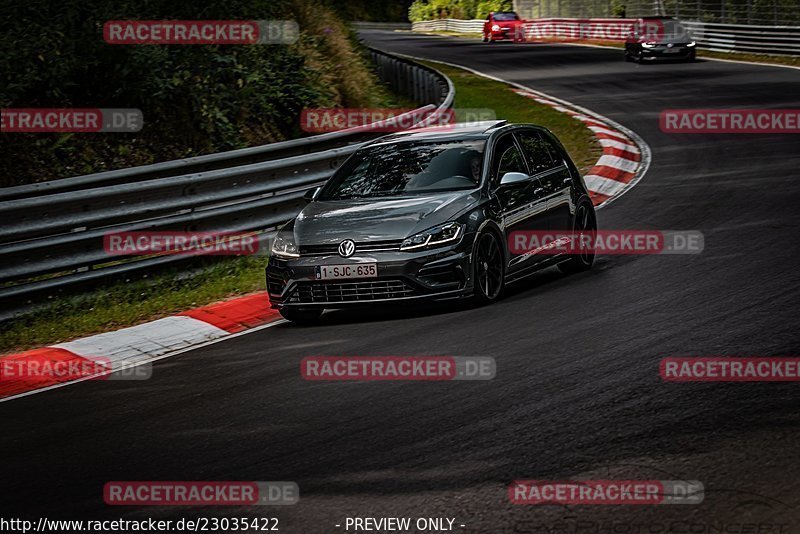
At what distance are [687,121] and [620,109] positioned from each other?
7.79ft

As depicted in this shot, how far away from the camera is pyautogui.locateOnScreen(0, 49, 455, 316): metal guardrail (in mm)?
10602

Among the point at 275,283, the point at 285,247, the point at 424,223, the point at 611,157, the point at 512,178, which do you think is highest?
the point at 512,178

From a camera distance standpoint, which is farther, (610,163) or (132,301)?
(610,163)

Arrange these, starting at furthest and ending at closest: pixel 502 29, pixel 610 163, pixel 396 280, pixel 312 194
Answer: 1. pixel 502 29
2. pixel 610 163
3. pixel 312 194
4. pixel 396 280

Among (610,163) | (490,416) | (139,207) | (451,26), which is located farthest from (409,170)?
(451,26)

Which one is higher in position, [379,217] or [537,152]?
[537,152]

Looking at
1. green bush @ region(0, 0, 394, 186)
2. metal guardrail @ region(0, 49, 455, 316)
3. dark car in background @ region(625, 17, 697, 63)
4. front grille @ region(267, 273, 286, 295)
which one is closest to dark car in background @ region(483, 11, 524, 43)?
dark car in background @ region(625, 17, 697, 63)

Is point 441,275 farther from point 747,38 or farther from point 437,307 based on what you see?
point 747,38

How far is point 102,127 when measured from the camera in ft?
49.6

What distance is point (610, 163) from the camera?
18094 millimetres

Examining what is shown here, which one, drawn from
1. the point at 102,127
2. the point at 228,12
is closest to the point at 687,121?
the point at 228,12

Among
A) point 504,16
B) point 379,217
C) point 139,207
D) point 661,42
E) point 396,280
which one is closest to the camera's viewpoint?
point 396,280

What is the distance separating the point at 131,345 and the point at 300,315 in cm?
140

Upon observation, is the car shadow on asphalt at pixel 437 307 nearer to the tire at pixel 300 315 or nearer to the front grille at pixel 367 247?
the tire at pixel 300 315
